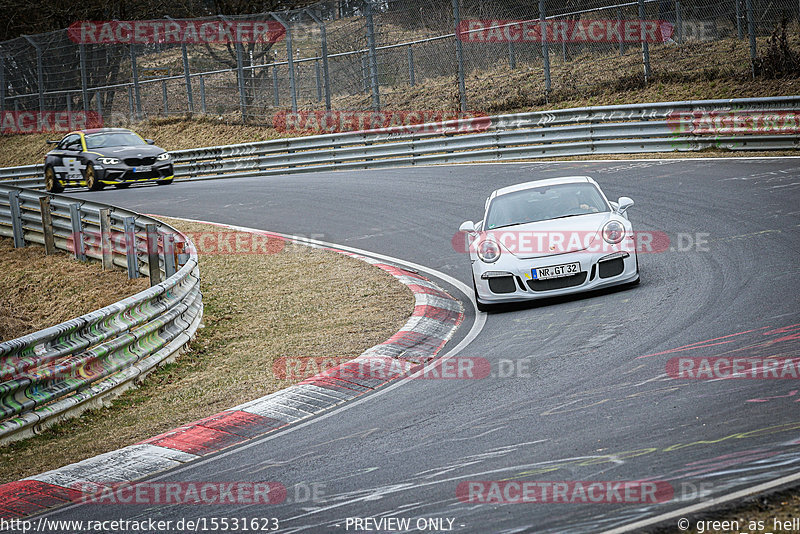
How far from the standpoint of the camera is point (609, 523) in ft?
13.4

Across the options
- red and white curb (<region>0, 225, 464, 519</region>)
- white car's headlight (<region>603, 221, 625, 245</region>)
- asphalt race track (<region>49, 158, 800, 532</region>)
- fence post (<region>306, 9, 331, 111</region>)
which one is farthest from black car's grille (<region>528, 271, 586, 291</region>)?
fence post (<region>306, 9, 331, 111</region>)

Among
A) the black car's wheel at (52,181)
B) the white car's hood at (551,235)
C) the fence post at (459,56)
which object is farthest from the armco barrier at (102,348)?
the fence post at (459,56)

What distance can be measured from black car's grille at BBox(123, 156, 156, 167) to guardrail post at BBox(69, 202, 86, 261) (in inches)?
318

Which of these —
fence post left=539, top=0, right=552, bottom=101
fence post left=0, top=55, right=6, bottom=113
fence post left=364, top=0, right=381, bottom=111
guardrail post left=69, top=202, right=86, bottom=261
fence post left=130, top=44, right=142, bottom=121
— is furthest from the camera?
fence post left=0, top=55, right=6, bottom=113

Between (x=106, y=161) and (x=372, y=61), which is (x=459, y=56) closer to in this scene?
(x=372, y=61)

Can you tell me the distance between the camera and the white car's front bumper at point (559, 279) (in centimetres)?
910

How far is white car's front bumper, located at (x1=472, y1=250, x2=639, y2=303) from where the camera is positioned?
9.10 m

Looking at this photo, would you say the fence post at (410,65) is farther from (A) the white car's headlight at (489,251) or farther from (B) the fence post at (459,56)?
(A) the white car's headlight at (489,251)

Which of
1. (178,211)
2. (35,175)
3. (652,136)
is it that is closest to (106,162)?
(178,211)

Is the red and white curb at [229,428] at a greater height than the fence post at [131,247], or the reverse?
the fence post at [131,247]

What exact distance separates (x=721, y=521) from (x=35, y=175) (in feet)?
93.3

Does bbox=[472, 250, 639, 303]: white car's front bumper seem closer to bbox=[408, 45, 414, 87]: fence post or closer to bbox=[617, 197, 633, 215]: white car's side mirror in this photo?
bbox=[617, 197, 633, 215]: white car's side mirror

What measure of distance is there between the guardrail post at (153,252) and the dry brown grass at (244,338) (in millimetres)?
726

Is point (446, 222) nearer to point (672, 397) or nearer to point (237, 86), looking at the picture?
point (672, 397)
